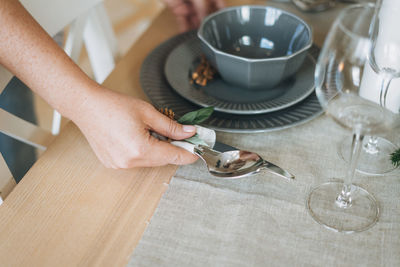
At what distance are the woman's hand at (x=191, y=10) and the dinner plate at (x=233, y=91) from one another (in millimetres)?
181

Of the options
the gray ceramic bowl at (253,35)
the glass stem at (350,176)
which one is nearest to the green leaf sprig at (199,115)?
the gray ceramic bowl at (253,35)

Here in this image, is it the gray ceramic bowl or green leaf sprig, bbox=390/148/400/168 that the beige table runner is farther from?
the gray ceramic bowl

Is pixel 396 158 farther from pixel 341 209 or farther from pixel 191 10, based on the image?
pixel 191 10

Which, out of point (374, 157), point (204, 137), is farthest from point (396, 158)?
point (204, 137)

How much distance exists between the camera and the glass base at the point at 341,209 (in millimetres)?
563

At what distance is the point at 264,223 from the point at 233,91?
32 cm

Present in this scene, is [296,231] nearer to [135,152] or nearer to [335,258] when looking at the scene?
[335,258]

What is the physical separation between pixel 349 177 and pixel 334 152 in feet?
0.42

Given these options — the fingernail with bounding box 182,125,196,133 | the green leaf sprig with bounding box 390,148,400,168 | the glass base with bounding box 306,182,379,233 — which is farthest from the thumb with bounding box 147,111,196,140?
the green leaf sprig with bounding box 390,148,400,168

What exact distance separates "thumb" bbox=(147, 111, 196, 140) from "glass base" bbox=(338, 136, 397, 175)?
27 cm

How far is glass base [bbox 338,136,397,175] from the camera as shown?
0.65 metres

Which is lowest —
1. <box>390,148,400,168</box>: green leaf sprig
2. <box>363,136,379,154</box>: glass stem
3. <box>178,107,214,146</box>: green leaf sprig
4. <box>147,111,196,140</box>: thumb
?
<box>363,136,379,154</box>: glass stem

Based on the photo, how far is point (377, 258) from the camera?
1.71 feet

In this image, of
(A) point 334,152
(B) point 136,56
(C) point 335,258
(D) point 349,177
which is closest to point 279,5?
(B) point 136,56
